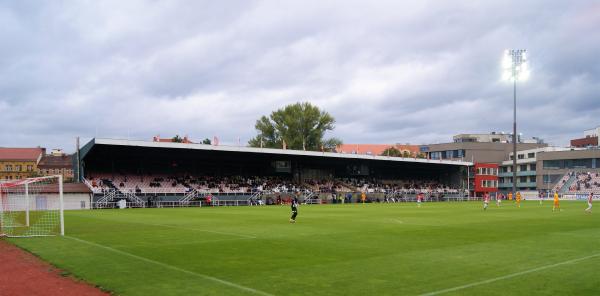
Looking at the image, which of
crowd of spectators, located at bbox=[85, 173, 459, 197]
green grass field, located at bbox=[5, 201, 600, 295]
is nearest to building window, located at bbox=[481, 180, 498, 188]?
crowd of spectators, located at bbox=[85, 173, 459, 197]

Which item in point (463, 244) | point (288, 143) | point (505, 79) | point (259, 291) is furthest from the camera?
point (288, 143)

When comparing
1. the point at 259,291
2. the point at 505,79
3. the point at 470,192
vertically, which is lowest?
the point at 470,192

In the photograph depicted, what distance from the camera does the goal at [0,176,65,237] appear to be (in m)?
22.8

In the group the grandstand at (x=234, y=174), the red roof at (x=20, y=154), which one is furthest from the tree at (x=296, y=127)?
the red roof at (x=20, y=154)

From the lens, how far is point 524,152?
4222 inches

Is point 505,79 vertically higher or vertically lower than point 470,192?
higher

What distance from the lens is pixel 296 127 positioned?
355ft

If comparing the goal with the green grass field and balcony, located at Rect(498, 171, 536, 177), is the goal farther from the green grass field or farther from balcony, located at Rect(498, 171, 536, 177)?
balcony, located at Rect(498, 171, 536, 177)

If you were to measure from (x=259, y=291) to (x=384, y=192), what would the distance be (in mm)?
67370

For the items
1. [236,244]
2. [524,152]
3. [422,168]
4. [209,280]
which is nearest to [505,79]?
[422,168]

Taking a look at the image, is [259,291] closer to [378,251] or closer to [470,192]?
[378,251]

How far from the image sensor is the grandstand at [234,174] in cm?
5666

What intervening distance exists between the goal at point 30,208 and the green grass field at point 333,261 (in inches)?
133

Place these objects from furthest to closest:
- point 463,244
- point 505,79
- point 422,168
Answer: point 422,168, point 505,79, point 463,244
